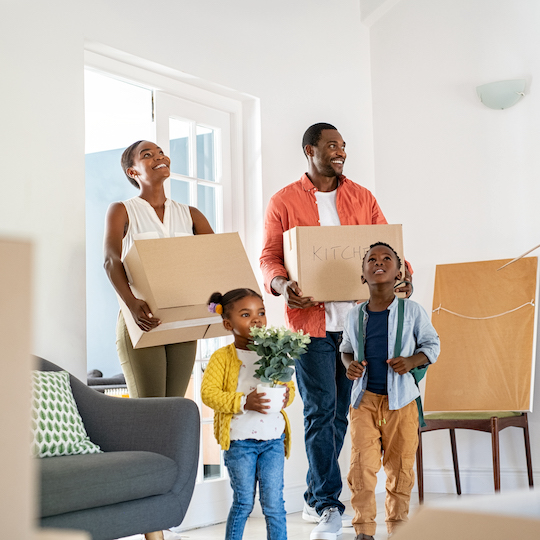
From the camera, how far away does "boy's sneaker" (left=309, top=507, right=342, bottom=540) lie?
103 inches

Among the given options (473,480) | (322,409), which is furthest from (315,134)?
(473,480)

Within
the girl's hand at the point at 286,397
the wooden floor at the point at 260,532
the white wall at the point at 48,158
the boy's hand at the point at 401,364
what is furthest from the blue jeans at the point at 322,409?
the white wall at the point at 48,158

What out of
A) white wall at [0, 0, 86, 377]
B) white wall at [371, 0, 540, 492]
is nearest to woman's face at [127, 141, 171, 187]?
white wall at [0, 0, 86, 377]

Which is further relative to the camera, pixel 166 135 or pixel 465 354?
pixel 465 354

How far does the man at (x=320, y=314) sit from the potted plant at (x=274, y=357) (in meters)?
0.53

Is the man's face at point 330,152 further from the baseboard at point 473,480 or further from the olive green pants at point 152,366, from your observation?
the baseboard at point 473,480

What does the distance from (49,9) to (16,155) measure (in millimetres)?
594

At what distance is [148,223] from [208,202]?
882 millimetres

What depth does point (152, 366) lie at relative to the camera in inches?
93.0

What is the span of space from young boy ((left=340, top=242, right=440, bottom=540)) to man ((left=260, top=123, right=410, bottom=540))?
21cm

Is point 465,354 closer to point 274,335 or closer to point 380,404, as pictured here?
point 380,404

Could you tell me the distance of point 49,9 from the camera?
2527 mm

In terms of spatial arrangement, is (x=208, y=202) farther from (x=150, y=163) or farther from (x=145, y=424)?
(x=145, y=424)

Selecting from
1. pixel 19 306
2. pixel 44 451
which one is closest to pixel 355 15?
pixel 44 451
